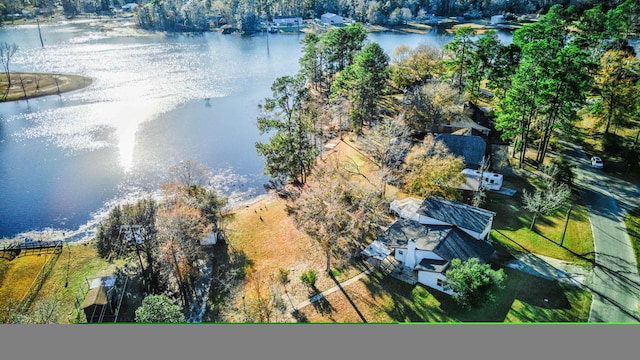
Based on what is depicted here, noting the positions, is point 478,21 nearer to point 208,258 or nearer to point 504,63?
point 504,63

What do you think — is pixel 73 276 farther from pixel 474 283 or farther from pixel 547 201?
pixel 547 201

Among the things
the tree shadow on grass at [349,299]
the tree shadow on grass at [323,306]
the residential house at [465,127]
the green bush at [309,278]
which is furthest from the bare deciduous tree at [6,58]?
the tree shadow on grass at [323,306]

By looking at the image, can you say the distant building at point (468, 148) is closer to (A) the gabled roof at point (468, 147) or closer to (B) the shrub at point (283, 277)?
(A) the gabled roof at point (468, 147)

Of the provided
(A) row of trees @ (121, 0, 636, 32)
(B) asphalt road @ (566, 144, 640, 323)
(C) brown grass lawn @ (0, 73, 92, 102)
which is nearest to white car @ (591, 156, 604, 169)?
(B) asphalt road @ (566, 144, 640, 323)

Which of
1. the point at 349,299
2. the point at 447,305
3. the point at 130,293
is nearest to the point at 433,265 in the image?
the point at 447,305

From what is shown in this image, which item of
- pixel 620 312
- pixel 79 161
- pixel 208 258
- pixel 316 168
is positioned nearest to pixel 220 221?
pixel 208 258

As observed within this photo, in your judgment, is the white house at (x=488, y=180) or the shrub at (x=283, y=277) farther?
the white house at (x=488, y=180)

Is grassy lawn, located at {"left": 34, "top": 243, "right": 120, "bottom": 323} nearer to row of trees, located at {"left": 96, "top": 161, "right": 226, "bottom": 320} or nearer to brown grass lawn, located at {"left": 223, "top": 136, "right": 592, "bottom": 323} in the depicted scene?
row of trees, located at {"left": 96, "top": 161, "right": 226, "bottom": 320}
